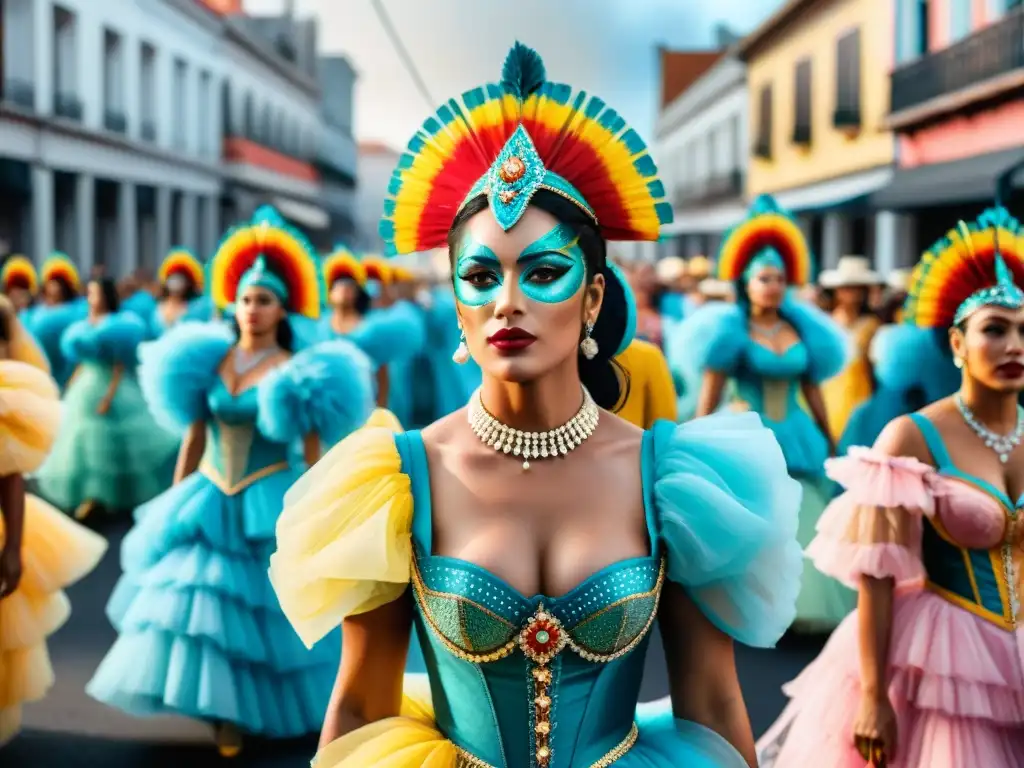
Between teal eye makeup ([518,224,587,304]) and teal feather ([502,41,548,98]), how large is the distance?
0.31 m

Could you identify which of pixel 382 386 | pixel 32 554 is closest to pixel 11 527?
pixel 32 554

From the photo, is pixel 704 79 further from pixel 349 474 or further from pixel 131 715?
pixel 349 474

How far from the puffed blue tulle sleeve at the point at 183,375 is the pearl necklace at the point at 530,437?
11.8 feet

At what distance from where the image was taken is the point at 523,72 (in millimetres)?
2791

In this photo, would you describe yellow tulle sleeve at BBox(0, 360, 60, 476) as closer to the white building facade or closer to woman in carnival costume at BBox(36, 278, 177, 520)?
woman in carnival costume at BBox(36, 278, 177, 520)

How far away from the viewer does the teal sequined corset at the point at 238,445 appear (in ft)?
19.9

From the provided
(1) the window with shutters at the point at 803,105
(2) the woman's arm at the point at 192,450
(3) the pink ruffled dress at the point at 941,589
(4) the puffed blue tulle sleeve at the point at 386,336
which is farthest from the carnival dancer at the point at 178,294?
(1) the window with shutters at the point at 803,105

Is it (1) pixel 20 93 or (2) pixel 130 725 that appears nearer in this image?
(2) pixel 130 725

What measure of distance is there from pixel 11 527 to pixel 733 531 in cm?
353

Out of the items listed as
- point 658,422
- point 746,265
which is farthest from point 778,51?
point 658,422

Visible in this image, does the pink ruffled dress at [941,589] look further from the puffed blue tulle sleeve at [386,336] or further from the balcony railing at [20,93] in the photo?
the balcony railing at [20,93]

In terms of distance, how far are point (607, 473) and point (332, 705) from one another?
2.44 ft

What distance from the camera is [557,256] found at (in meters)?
2.69

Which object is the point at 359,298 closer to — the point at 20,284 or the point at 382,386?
the point at 382,386
